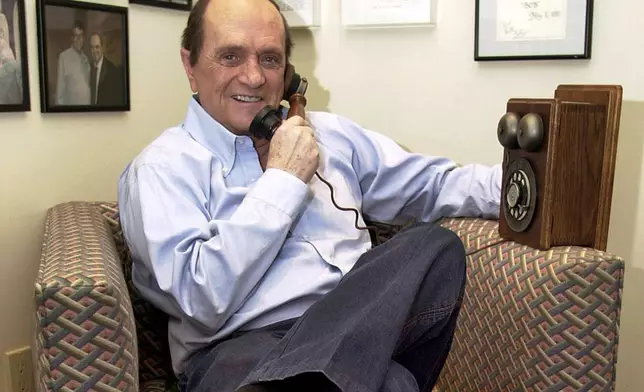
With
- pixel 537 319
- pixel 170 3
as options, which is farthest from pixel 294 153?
pixel 170 3

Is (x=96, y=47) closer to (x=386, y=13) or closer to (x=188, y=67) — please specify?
(x=188, y=67)

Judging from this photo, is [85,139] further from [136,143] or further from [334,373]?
[334,373]

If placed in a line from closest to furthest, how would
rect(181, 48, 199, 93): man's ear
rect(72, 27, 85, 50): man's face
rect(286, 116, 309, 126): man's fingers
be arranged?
rect(286, 116, 309, 126): man's fingers → rect(181, 48, 199, 93): man's ear → rect(72, 27, 85, 50): man's face

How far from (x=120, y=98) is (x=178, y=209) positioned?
0.60m

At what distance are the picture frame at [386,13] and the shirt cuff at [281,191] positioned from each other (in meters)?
0.70

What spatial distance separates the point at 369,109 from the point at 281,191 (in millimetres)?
707

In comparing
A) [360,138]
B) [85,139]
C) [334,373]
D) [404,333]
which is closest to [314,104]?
[360,138]

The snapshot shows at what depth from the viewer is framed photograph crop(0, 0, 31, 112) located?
1.42m

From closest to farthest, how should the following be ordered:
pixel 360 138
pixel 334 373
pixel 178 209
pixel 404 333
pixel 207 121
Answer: pixel 334 373, pixel 404 333, pixel 178 209, pixel 207 121, pixel 360 138

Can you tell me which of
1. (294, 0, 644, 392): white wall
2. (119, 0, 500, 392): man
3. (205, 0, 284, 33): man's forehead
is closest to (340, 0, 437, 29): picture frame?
(294, 0, 644, 392): white wall

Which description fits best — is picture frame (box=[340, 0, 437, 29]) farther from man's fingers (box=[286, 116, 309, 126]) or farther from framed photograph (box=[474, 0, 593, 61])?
man's fingers (box=[286, 116, 309, 126])

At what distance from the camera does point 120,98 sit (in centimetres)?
168

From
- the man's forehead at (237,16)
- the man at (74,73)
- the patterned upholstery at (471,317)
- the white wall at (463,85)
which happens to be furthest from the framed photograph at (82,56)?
the white wall at (463,85)

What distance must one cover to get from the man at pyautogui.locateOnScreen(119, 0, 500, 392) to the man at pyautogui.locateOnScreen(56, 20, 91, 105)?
12.1 inches
